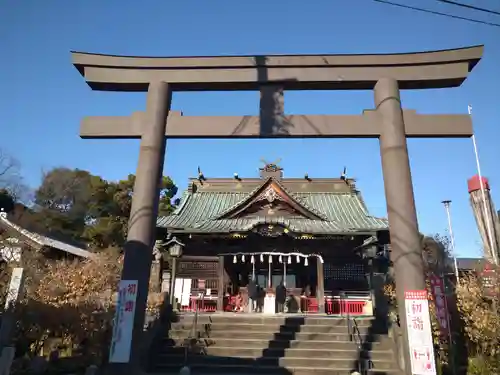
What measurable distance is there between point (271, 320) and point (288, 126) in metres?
7.57

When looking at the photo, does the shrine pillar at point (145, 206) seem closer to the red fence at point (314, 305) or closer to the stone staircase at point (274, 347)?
the stone staircase at point (274, 347)

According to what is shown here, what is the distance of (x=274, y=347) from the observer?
11.5m

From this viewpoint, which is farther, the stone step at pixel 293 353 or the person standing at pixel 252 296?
the person standing at pixel 252 296

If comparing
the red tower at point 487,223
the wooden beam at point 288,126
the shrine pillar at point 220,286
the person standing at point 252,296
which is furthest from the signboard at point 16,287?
the red tower at point 487,223

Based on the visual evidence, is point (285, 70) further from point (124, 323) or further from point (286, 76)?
point (124, 323)

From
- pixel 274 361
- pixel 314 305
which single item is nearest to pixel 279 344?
pixel 274 361

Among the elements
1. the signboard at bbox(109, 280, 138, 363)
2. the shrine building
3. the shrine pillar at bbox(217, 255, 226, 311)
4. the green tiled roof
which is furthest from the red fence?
the signboard at bbox(109, 280, 138, 363)

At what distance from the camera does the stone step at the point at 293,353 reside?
1090cm

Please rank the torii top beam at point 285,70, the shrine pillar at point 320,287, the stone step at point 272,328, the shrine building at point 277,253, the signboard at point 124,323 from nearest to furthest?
1. the signboard at point 124,323
2. the torii top beam at point 285,70
3. the stone step at point 272,328
4. the shrine pillar at point 320,287
5. the shrine building at point 277,253

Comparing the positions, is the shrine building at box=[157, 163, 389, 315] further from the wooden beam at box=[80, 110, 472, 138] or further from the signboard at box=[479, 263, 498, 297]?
the wooden beam at box=[80, 110, 472, 138]

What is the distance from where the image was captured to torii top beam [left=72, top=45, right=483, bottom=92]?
8531mm

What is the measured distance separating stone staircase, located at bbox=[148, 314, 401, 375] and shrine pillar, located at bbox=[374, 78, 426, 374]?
3.95 meters

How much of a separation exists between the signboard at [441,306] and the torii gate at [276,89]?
148 inches

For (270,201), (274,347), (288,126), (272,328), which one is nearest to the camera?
(288,126)
